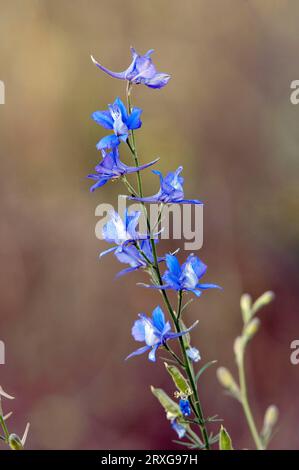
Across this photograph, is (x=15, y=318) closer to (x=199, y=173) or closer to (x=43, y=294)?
(x=43, y=294)

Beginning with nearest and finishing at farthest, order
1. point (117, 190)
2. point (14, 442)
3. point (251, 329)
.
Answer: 1. point (14, 442)
2. point (251, 329)
3. point (117, 190)

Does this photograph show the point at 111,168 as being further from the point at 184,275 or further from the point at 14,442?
the point at 14,442

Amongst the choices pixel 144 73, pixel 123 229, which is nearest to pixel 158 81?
pixel 144 73

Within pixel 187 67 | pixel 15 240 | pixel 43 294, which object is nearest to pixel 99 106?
pixel 187 67

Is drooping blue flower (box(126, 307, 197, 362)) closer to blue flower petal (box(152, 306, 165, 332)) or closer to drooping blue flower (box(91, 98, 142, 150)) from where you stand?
blue flower petal (box(152, 306, 165, 332))

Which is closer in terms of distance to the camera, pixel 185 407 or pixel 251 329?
pixel 185 407
